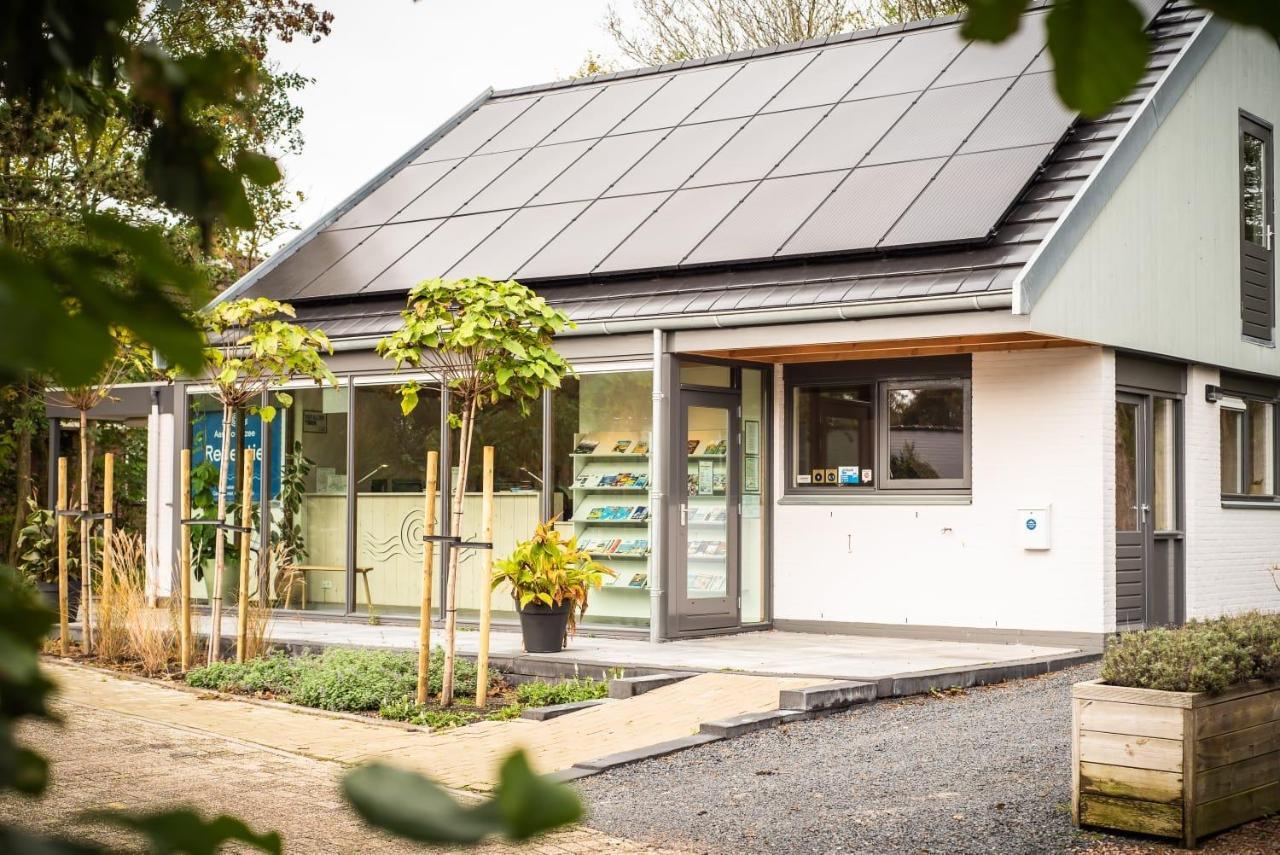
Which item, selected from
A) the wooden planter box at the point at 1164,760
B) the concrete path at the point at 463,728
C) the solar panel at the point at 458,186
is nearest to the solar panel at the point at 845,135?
the solar panel at the point at 458,186

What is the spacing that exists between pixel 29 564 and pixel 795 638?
22.9 ft

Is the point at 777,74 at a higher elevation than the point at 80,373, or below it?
higher

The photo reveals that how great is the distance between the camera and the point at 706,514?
12383 mm

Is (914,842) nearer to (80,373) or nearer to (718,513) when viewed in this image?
(80,373)

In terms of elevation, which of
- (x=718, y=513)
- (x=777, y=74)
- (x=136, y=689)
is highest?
(x=777, y=74)

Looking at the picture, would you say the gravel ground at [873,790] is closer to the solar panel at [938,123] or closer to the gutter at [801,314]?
the gutter at [801,314]

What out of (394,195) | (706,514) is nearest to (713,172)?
(706,514)

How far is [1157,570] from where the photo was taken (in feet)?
41.7

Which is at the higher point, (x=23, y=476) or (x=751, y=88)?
(x=751, y=88)

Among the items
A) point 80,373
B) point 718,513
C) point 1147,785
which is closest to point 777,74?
point 718,513

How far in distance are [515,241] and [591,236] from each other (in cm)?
84

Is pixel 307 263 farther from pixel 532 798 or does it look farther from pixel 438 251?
pixel 532 798

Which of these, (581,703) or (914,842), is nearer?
(914,842)

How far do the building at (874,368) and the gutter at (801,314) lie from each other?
0.04 m
